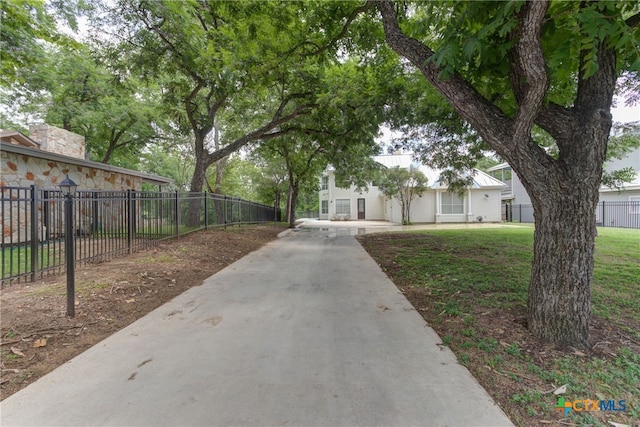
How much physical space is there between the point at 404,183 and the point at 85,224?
1848 centimetres

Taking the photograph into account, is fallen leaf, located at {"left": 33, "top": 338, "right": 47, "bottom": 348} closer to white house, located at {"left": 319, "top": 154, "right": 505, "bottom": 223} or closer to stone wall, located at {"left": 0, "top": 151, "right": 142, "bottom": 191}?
stone wall, located at {"left": 0, "top": 151, "right": 142, "bottom": 191}

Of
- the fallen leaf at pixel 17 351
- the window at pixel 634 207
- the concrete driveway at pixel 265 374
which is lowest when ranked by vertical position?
the concrete driveway at pixel 265 374

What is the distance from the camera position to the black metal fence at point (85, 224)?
4941 millimetres

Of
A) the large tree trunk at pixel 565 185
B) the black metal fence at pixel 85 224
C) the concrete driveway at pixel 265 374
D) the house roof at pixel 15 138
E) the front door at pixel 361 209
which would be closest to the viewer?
the concrete driveway at pixel 265 374

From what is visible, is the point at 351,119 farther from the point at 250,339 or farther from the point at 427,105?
the point at 250,339

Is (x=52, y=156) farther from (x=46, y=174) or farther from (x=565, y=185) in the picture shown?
(x=565, y=185)

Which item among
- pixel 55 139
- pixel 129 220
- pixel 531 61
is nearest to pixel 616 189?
pixel 531 61

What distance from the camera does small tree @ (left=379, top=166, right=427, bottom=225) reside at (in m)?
21.0

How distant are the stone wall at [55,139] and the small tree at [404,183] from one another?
16.9m

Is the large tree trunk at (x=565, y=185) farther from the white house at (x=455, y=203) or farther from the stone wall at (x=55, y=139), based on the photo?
the white house at (x=455, y=203)

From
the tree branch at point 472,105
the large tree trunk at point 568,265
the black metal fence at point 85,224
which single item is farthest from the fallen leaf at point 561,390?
the black metal fence at point 85,224

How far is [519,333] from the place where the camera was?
3453 millimetres

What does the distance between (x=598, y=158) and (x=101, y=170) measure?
1316cm

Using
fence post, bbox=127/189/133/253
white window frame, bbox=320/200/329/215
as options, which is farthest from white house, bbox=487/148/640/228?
white window frame, bbox=320/200/329/215
